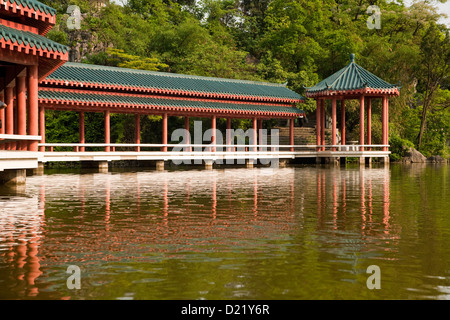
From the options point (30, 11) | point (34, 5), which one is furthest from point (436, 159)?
point (30, 11)

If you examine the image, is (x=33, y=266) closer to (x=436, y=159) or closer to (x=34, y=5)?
(x=34, y=5)

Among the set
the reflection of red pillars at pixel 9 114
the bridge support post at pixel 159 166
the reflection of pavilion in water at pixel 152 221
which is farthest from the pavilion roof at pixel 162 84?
the reflection of pavilion in water at pixel 152 221

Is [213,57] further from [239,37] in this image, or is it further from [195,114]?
[239,37]

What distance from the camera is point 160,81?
35156mm

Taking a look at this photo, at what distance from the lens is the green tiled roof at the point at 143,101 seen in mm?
30000

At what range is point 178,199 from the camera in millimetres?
14789

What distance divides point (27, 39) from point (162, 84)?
58.9 ft

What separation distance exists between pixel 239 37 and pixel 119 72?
1322 inches

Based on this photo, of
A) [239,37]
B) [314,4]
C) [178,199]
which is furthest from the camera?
[239,37]

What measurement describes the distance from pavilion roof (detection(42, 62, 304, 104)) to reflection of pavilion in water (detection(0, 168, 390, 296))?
14.7m

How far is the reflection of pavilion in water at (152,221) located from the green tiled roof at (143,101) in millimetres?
13661

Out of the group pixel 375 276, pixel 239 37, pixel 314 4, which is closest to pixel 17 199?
pixel 375 276

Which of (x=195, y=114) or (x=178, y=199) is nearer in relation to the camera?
(x=178, y=199)

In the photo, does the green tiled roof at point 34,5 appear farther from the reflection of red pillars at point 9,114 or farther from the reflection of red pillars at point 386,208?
the reflection of red pillars at point 386,208
